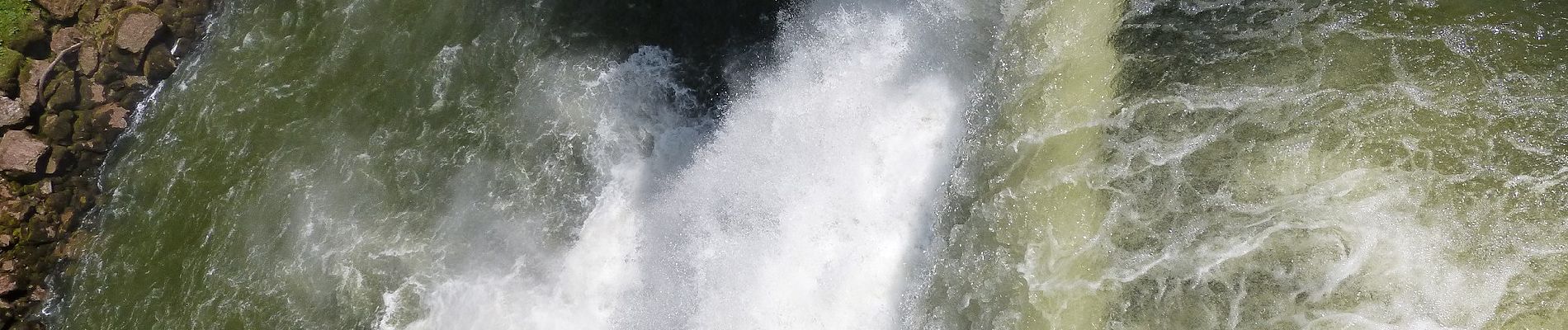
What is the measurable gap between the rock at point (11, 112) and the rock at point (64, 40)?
2.96 feet

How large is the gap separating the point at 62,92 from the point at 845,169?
11.4 meters

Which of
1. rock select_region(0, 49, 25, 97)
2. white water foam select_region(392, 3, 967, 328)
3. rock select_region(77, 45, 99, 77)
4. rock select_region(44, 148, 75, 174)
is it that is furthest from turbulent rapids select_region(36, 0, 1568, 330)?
rock select_region(0, 49, 25, 97)

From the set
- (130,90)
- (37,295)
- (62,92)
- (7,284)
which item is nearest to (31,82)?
(62,92)

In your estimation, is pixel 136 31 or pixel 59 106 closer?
pixel 59 106

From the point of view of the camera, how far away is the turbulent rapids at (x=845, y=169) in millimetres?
8070

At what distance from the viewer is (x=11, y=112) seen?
11586 mm

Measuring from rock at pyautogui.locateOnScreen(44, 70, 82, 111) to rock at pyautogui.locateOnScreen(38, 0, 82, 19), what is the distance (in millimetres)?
891

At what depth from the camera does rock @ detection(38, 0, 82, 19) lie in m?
12.0

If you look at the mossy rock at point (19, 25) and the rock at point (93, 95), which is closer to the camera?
the mossy rock at point (19, 25)

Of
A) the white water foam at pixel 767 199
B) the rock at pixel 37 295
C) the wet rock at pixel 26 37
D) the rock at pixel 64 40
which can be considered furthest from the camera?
the rock at pixel 64 40

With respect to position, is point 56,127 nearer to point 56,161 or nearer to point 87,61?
point 56,161

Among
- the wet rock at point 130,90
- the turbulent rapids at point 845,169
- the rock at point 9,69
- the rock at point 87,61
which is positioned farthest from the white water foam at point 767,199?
the rock at point 9,69

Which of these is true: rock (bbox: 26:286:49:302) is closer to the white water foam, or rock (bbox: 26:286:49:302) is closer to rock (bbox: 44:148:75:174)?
rock (bbox: 44:148:75:174)

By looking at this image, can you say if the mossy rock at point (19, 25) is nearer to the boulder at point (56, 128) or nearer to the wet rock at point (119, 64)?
the wet rock at point (119, 64)
